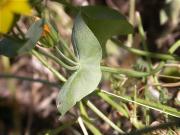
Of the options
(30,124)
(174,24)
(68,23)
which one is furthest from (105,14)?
(30,124)

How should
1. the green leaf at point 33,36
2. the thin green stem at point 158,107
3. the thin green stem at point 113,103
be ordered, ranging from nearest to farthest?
1. the green leaf at point 33,36
2. the thin green stem at point 158,107
3. the thin green stem at point 113,103

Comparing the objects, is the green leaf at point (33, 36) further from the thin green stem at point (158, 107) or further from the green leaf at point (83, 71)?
the thin green stem at point (158, 107)

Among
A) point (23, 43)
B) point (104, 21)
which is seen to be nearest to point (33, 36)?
point (23, 43)

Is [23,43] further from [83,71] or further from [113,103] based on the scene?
[113,103]

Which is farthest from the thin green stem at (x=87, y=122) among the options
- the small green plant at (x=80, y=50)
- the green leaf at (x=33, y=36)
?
the green leaf at (x=33, y=36)

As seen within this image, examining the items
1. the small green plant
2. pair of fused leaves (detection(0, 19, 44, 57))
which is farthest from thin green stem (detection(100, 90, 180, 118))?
pair of fused leaves (detection(0, 19, 44, 57))

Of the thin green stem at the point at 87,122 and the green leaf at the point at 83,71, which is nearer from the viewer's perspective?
the green leaf at the point at 83,71

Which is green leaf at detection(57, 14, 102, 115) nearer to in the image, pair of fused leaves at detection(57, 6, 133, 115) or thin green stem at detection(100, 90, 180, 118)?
pair of fused leaves at detection(57, 6, 133, 115)
